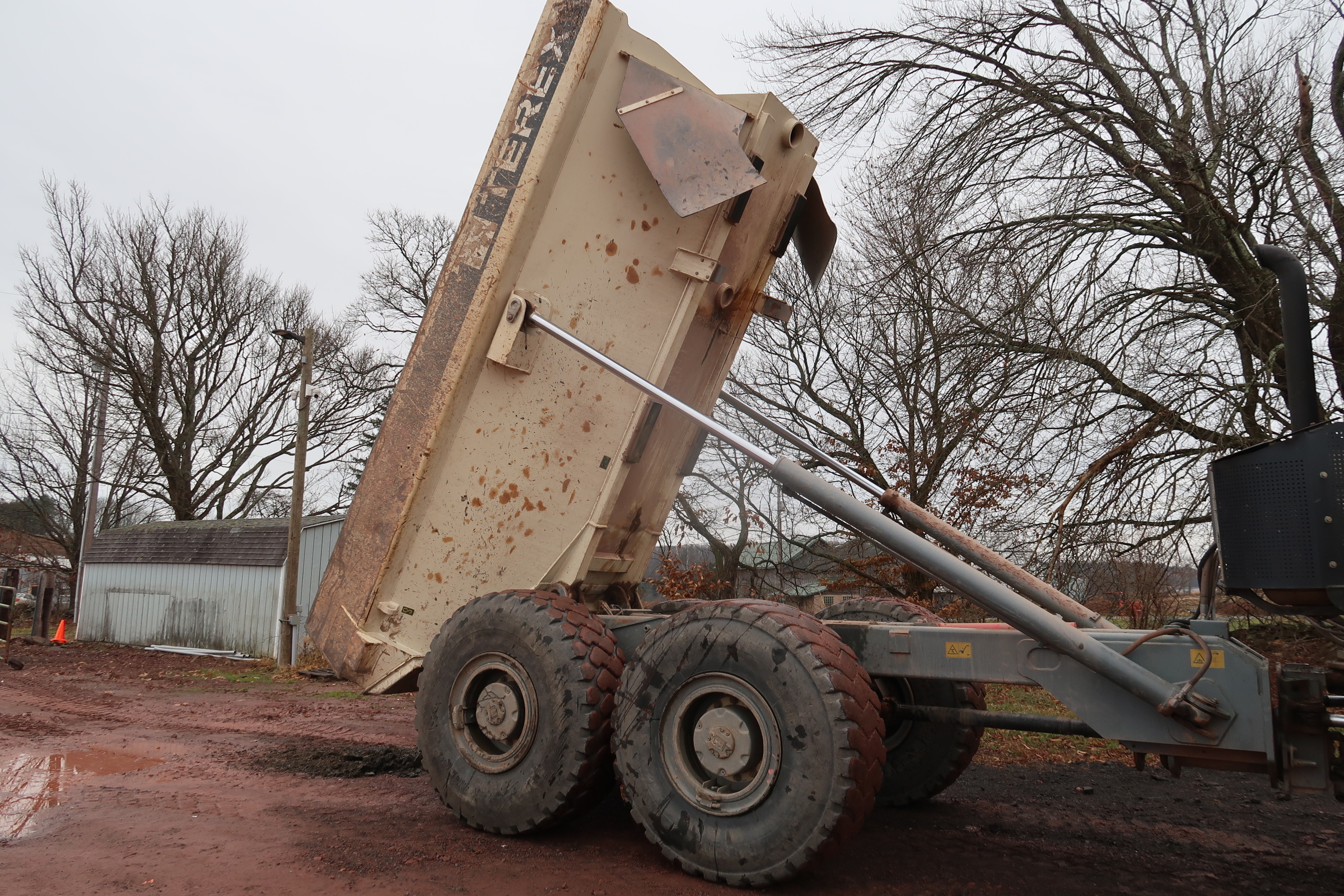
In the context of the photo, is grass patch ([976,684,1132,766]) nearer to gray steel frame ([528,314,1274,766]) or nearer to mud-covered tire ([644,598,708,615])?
mud-covered tire ([644,598,708,615])

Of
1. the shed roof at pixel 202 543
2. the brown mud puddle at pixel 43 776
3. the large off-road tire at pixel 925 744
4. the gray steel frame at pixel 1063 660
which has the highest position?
the shed roof at pixel 202 543

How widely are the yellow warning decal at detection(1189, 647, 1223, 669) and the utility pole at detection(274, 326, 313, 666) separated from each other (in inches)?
634

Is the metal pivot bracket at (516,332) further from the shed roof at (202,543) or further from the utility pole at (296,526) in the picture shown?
the shed roof at (202,543)

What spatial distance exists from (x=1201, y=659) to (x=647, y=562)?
314 centimetres

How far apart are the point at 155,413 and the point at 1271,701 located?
3012 centimetres

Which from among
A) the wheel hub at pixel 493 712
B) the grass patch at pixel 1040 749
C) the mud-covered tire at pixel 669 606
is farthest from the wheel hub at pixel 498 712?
the grass patch at pixel 1040 749

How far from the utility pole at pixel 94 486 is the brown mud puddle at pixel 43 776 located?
21504mm

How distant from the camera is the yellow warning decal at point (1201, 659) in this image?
3.25 metres

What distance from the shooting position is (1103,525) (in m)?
9.08

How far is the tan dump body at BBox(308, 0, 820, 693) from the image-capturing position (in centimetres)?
463

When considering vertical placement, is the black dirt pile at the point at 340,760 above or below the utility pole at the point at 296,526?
below

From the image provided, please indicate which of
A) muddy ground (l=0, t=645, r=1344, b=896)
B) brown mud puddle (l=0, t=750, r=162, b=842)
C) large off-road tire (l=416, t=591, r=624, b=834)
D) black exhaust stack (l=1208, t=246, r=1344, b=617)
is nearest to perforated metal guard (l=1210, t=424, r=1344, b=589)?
black exhaust stack (l=1208, t=246, r=1344, b=617)

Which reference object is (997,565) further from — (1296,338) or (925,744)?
(1296,338)

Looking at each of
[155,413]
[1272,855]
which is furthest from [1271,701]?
[155,413]
